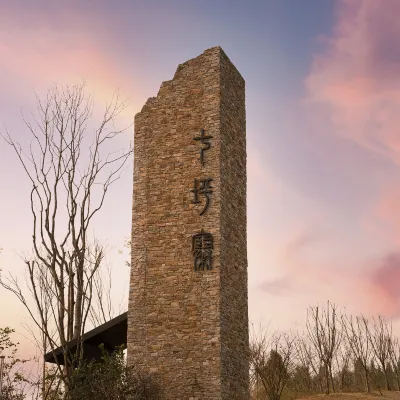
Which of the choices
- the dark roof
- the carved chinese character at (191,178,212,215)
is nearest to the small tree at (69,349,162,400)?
the dark roof

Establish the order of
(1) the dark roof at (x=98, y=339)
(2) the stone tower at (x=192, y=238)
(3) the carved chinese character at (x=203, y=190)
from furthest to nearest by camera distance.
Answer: (1) the dark roof at (x=98, y=339)
(3) the carved chinese character at (x=203, y=190)
(2) the stone tower at (x=192, y=238)

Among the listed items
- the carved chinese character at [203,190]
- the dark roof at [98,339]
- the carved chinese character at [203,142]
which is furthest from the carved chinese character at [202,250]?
the dark roof at [98,339]

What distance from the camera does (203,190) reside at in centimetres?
1498

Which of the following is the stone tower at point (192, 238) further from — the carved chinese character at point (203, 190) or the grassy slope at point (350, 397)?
the grassy slope at point (350, 397)

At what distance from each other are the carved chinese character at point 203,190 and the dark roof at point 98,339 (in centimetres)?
336

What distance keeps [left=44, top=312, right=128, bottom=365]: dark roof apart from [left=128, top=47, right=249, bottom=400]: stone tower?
753mm

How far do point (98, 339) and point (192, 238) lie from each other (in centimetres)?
404

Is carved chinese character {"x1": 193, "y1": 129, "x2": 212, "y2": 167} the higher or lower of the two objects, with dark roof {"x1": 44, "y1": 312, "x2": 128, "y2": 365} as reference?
higher

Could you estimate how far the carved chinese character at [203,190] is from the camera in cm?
1483

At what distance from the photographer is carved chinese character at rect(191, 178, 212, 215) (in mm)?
14828

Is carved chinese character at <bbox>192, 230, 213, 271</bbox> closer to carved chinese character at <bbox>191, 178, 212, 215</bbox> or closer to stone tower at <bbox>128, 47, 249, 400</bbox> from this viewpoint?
stone tower at <bbox>128, 47, 249, 400</bbox>

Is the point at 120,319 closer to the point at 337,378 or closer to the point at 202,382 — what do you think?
the point at 202,382

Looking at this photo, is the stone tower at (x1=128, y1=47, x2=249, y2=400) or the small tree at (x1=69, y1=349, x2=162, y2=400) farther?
the stone tower at (x1=128, y1=47, x2=249, y2=400)

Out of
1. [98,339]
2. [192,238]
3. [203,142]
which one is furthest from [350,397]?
[203,142]
